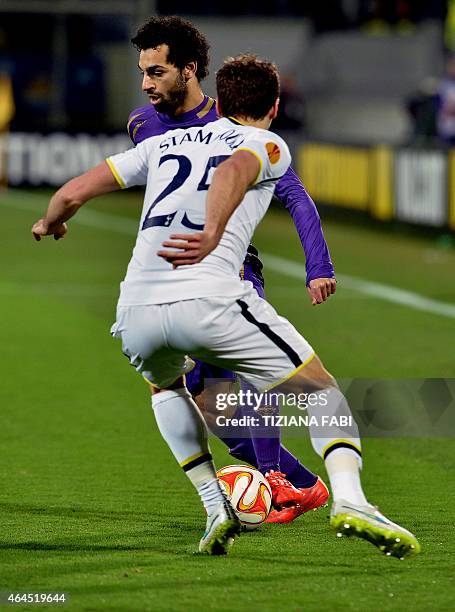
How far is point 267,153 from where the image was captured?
5.49m

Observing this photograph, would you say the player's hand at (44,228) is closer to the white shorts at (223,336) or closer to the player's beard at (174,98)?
the white shorts at (223,336)

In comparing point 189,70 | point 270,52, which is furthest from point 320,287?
point 270,52

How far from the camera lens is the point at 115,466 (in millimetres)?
7781

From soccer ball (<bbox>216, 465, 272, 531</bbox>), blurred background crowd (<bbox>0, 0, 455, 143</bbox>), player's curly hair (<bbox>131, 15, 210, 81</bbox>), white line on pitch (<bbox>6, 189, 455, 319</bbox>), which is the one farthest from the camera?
blurred background crowd (<bbox>0, 0, 455, 143</bbox>)

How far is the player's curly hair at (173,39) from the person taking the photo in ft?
19.9

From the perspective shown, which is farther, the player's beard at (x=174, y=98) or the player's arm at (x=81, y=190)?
the player's beard at (x=174, y=98)

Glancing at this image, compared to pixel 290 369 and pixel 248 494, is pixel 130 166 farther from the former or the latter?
pixel 248 494

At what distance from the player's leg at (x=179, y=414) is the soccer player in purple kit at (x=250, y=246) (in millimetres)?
681

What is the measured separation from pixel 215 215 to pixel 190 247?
142 millimetres

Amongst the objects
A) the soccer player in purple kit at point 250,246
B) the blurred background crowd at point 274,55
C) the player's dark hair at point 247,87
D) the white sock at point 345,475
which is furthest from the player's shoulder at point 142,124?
the blurred background crowd at point 274,55

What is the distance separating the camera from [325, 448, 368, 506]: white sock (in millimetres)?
5375

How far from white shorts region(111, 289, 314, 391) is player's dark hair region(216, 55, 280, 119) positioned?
69 cm

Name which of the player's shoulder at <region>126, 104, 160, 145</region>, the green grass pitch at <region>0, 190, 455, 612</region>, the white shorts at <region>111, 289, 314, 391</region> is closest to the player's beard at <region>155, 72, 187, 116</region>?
the player's shoulder at <region>126, 104, 160, 145</region>

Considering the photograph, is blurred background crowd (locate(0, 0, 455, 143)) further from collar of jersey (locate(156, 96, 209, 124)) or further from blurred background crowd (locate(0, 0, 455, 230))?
collar of jersey (locate(156, 96, 209, 124))
